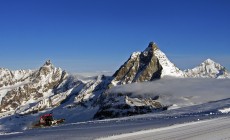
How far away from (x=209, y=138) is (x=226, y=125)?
7.17 meters

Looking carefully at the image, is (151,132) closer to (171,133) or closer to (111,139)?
(171,133)

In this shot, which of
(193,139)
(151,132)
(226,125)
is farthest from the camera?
(226,125)

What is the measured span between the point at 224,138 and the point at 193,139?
198cm

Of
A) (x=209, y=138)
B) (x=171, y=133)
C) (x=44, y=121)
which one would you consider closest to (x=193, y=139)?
(x=209, y=138)

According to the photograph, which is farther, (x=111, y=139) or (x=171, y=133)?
(x=171, y=133)

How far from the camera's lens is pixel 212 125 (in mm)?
33031

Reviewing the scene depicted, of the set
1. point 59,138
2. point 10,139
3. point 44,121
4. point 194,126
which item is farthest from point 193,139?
point 44,121

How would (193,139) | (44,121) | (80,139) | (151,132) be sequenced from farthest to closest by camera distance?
(44,121) → (151,132) → (80,139) → (193,139)

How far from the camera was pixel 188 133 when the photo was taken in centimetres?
2812

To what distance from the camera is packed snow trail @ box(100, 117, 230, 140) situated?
26.2 m

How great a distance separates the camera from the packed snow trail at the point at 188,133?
26.2 metres

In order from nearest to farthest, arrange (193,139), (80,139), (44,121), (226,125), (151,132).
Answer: (193,139), (80,139), (151,132), (226,125), (44,121)

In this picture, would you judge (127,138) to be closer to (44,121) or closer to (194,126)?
(194,126)

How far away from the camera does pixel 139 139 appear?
84.5ft
